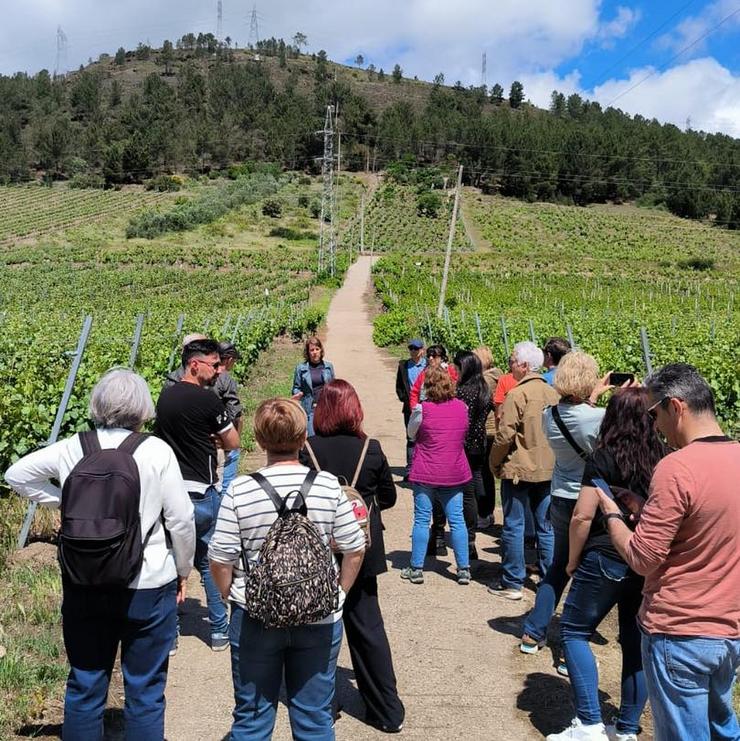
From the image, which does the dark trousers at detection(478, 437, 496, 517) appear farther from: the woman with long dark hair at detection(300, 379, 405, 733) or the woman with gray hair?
the woman with gray hair

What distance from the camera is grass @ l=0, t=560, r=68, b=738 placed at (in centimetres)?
368

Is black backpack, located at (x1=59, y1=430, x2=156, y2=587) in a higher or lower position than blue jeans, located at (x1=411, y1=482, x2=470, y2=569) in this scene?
higher

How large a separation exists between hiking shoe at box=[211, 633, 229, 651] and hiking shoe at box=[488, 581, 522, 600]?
2.05 metres

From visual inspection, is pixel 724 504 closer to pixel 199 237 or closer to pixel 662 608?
pixel 662 608

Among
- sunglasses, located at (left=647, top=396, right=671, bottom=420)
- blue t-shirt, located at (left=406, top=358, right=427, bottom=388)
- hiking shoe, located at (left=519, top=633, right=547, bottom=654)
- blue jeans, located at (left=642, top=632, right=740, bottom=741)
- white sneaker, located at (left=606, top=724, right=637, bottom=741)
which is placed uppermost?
sunglasses, located at (left=647, top=396, right=671, bottom=420)

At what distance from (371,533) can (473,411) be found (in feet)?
9.36

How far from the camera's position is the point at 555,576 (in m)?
4.37

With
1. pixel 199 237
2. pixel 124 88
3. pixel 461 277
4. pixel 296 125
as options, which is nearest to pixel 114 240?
pixel 199 237

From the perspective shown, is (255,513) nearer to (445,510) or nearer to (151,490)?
(151,490)

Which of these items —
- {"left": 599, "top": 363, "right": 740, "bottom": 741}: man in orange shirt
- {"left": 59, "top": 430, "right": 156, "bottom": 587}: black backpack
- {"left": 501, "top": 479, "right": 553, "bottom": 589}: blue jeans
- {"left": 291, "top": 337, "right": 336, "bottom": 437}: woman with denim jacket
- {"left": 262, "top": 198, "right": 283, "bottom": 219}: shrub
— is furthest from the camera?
{"left": 262, "top": 198, "right": 283, "bottom": 219}: shrub

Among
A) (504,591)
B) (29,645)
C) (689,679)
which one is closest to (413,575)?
(504,591)

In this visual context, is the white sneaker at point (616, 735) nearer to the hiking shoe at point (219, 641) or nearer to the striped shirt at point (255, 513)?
the striped shirt at point (255, 513)

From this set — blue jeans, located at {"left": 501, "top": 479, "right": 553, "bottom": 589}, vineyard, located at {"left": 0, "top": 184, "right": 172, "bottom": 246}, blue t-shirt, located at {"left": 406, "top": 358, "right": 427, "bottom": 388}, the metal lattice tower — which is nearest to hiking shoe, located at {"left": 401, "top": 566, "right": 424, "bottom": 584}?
blue jeans, located at {"left": 501, "top": 479, "right": 553, "bottom": 589}

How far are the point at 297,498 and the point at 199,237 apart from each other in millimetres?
72982
